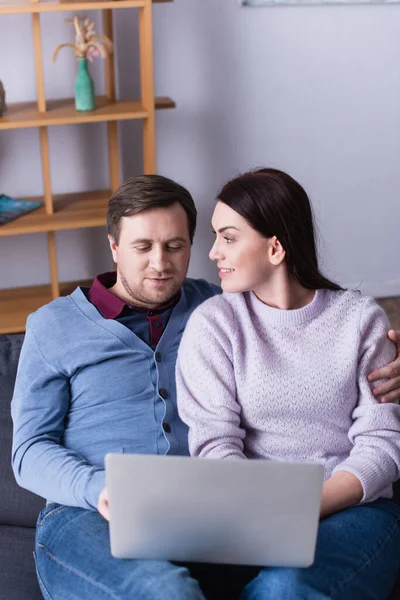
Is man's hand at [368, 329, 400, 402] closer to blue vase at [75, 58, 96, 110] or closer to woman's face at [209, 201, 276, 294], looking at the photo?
woman's face at [209, 201, 276, 294]

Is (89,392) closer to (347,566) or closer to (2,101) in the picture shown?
(347,566)

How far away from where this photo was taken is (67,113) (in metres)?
3.03

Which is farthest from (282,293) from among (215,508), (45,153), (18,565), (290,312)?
(45,153)

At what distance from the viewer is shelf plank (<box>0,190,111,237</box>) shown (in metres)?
3.04

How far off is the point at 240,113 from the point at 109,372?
201 centimetres

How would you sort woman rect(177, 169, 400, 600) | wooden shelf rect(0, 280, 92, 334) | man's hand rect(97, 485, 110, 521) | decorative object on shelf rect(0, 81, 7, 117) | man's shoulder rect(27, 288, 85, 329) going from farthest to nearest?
wooden shelf rect(0, 280, 92, 334) < decorative object on shelf rect(0, 81, 7, 117) < man's shoulder rect(27, 288, 85, 329) < woman rect(177, 169, 400, 600) < man's hand rect(97, 485, 110, 521)

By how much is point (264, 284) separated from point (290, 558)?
0.54m

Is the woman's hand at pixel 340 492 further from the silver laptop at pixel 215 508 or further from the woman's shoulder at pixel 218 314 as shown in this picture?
the woman's shoulder at pixel 218 314

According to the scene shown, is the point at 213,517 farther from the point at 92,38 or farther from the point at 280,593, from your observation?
the point at 92,38

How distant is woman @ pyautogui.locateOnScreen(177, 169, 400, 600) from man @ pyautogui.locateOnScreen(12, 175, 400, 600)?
9cm

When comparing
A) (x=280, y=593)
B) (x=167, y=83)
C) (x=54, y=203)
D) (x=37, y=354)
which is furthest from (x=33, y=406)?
(x=167, y=83)

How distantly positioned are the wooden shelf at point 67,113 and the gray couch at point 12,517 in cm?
103

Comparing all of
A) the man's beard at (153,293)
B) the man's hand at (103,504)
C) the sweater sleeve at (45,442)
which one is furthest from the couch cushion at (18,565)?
the man's beard at (153,293)

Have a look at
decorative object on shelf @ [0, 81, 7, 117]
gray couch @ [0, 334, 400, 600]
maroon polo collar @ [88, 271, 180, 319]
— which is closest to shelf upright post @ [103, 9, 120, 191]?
decorative object on shelf @ [0, 81, 7, 117]
